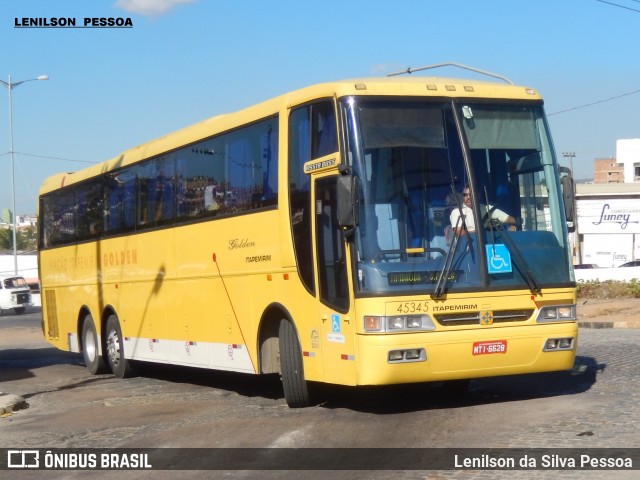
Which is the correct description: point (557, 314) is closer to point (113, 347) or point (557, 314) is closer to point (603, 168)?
point (113, 347)

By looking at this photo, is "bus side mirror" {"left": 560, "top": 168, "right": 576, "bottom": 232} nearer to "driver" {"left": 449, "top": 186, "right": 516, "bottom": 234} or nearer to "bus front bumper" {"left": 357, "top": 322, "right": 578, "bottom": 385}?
"driver" {"left": 449, "top": 186, "right": 516, "bottom": 234}

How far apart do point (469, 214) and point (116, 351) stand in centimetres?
972

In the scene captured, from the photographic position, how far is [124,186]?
18.1 metres

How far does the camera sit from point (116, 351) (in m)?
19.0

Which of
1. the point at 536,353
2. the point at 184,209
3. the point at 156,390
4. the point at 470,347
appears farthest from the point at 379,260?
the point at 156,390

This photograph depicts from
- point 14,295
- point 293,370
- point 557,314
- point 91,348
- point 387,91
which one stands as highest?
point 387,91

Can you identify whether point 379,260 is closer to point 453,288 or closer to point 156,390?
point 453,288

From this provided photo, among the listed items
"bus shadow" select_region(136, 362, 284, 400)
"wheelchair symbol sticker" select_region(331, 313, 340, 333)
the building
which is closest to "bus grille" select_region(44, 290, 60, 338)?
"bus shadow" select_region(136, 362, 284, 400)

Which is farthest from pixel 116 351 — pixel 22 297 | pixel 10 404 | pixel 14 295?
pixel 22 297

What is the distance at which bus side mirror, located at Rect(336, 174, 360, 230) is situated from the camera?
34.8 ft

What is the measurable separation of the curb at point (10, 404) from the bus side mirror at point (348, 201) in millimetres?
6244

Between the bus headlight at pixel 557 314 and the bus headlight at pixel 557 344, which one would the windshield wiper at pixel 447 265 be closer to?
the bus headlight at pixel 557 314

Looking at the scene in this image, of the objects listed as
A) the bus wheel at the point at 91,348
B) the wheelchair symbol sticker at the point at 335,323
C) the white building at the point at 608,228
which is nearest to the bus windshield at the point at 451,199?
the wheelchair symbol sticker at the point at 335,323

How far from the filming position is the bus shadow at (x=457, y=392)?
1216 centimetres
